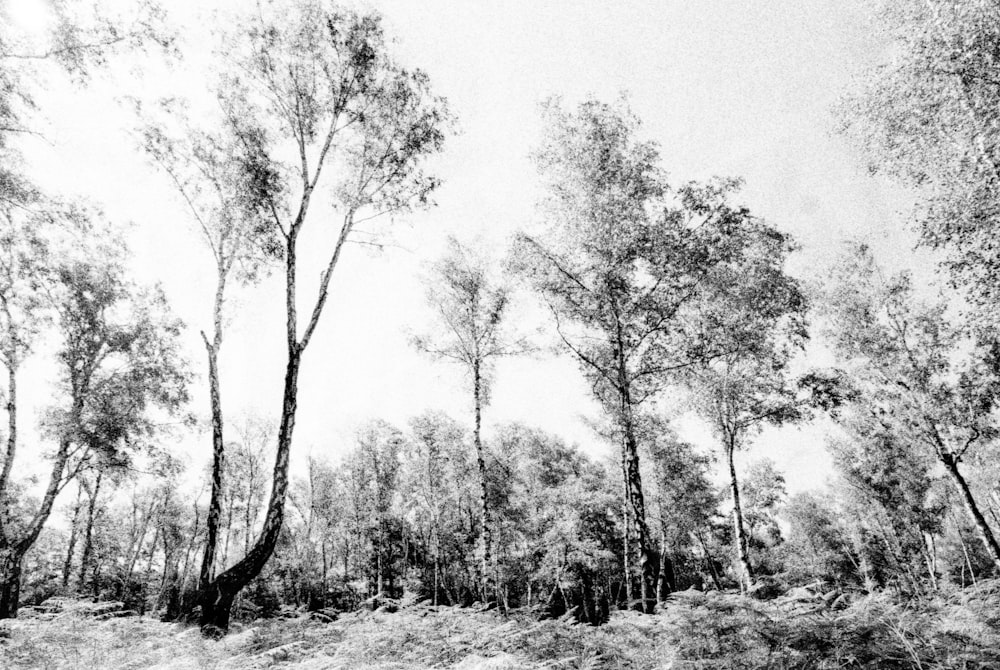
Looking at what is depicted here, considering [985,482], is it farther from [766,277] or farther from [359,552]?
[359,552]

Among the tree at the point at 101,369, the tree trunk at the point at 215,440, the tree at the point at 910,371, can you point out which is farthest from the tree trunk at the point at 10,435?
the tree at the point at 910,371

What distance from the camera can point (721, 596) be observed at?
5309mm

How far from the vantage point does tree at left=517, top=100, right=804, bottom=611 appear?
11500 millimetres

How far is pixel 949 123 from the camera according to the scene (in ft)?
29.4

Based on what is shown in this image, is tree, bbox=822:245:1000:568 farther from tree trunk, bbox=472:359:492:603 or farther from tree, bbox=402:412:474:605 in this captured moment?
tree, bbox=402:412:474:605

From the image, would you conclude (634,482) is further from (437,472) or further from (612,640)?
(437,472)

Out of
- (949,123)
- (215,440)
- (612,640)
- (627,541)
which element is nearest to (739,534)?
(627,541)

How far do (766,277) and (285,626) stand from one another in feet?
46.4

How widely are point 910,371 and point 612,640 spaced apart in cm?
1847

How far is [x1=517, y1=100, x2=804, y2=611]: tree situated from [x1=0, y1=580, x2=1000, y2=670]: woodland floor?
4.95m

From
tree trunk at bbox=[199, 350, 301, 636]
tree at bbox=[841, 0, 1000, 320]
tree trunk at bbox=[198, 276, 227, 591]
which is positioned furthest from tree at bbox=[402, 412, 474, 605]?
tree at bbox=[841, 0, 1000, 320]

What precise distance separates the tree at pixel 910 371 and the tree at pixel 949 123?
9.28 metres

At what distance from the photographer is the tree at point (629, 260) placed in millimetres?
11500

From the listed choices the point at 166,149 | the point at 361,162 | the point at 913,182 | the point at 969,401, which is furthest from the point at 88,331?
the point at 969,401
